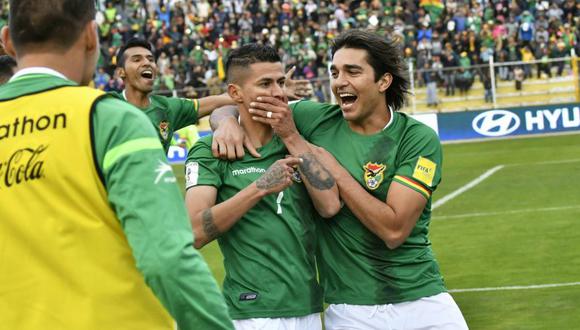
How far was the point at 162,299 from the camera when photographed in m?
2.81

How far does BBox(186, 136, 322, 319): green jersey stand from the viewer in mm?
5008

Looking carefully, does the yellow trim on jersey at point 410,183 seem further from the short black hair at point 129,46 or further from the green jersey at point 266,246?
the short black hair at point 129,46

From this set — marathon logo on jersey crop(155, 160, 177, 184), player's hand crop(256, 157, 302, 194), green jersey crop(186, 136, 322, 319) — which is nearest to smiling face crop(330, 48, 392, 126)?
green jersey crop(186, 136, 322, 319)

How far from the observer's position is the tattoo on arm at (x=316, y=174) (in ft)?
16.4

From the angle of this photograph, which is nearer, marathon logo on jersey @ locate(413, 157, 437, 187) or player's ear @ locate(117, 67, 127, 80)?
marathon logo on jersey @ locate(413, 157, 437, 187)

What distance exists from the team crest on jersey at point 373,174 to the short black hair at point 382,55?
426mm

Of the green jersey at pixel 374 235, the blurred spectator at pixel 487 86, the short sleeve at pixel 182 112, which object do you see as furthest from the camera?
the blurred spectator at pixel 487 86

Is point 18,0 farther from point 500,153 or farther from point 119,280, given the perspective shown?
point 500,153

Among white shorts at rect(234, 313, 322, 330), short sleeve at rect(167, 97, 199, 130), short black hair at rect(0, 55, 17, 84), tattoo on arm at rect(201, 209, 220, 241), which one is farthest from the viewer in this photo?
short sleeve at rect(167, 97, 199, 130)

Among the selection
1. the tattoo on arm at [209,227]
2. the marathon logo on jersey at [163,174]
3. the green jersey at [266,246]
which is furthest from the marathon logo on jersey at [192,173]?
the marathon logo on jersey at [163,174]

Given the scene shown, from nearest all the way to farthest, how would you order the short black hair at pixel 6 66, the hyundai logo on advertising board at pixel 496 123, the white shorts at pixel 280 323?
the white shorts at pixel 280 323, the short black hair at pixel 6 66, the hyundai logo on advertising board at pixel 496 123

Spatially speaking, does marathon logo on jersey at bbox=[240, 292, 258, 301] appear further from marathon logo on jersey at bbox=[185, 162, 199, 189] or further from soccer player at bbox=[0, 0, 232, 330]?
soccer player at bbox=[0, 0, 232, 330]

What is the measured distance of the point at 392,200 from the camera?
5.06 m

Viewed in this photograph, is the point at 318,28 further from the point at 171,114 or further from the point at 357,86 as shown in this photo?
the point at 357,86
